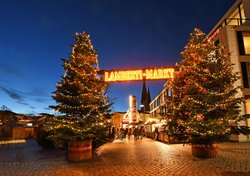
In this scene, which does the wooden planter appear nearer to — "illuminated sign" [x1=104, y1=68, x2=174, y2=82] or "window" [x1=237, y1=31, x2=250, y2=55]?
"illuminated sign" [x1=104, y1=68, x2=174, y2=82]

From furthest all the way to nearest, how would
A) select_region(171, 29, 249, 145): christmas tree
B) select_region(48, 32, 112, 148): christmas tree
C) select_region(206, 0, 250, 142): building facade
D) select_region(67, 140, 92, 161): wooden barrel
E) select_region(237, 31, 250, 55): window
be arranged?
select_region(237, 31, 250, 55): window < select_region(206, 0, 250, 142): building facade < select_region(48, 32, 112, 148): christmas tree < select_region(67, 140, 92, 161): wooden barrel < select_region(171, 29, 249, 145): christmas tree

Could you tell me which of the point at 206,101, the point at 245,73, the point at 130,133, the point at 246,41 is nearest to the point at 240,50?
the point at 246,41

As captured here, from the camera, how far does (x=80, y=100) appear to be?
11.9 meters

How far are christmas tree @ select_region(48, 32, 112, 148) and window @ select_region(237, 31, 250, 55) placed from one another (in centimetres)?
1378

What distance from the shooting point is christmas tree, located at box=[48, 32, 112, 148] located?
11.4 meters

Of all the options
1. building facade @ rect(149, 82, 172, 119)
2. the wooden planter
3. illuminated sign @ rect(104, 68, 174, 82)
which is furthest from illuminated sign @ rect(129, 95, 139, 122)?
the wooden planter

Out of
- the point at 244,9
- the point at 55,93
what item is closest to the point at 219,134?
the point at 55,93

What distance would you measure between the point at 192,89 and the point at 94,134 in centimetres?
611

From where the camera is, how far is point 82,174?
7.77 m

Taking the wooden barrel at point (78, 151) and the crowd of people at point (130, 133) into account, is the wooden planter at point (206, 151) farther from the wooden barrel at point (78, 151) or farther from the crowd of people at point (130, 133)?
the crowd of people at point (130, 133)

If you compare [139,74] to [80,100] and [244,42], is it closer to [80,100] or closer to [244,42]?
[80,100]

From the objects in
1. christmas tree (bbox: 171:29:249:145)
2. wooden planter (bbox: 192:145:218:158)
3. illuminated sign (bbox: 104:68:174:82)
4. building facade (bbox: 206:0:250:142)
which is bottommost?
wooden planter (bbox: 192:145:218:158)

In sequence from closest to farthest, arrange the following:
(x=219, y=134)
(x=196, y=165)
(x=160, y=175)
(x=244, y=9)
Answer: (x=160, y=175) → (x=196, y=165) → (x=219, y=134) → (x=244, y=9)

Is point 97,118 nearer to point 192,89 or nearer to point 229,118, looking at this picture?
point 192,89
